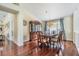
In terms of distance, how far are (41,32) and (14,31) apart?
0.39m

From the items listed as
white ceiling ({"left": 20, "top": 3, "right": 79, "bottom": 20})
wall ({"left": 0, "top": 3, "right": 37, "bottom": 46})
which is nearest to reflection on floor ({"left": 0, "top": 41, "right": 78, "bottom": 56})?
wall ({"left": 0, "top": 3, "right": 37, "bottom": 46})

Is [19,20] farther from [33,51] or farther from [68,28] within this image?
[68,28]

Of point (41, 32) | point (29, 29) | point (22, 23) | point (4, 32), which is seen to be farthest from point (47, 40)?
Result: point (4, 32)

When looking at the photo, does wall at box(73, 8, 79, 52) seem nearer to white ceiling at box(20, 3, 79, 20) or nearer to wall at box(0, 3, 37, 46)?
white ceiling at box(20, 3, 79, 20)

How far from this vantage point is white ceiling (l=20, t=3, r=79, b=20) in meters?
2.03

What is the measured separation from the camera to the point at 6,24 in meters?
2.04

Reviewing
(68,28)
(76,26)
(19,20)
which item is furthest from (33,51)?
(76,26)

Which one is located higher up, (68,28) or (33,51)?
(68,28)

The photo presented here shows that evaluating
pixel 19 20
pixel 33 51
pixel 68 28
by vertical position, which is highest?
pixel 19 20

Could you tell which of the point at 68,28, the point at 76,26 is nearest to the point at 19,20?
the point at 68,28

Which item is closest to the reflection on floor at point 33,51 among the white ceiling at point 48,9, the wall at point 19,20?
the wall at point 19,20

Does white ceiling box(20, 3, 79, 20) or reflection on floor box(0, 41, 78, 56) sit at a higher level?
white ceiling box(20, 3, 79, 20)

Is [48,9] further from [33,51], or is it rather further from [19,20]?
[33,51]

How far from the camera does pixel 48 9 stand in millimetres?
2057
